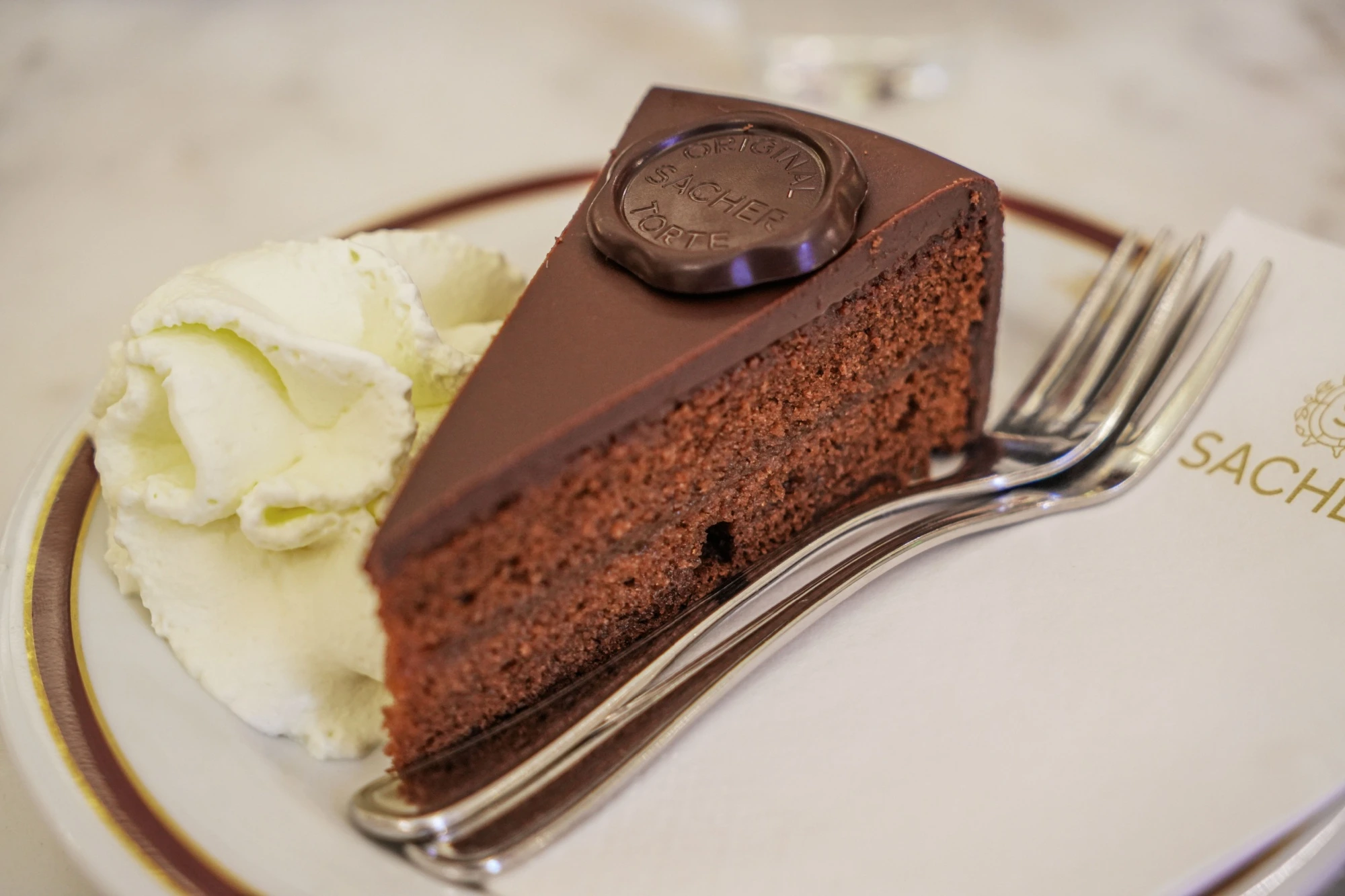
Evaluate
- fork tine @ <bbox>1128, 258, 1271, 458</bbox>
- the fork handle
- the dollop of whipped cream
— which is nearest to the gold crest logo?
fork tine @ <bbox>1128, 258, 1271, 458</bbox>

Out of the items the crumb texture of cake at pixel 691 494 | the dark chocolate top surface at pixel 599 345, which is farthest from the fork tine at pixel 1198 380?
the dark chocolate top surface at pixel 599 345

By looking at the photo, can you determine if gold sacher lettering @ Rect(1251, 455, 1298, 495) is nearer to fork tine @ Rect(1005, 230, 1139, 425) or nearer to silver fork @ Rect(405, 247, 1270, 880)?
silver fork @ Rect(405, 247, 1270, 880)

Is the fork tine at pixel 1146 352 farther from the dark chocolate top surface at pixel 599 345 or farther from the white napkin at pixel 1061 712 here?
the dark chocolate top surface at pixel 599 345

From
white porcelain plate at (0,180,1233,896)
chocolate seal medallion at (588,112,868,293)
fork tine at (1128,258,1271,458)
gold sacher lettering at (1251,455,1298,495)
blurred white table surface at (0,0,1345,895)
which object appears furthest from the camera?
blurred white table surface at (0,0,1345,895)

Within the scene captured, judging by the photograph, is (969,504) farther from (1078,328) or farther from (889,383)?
(1078,328)

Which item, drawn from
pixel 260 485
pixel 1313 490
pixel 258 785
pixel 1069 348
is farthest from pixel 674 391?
pixel 1313 490
